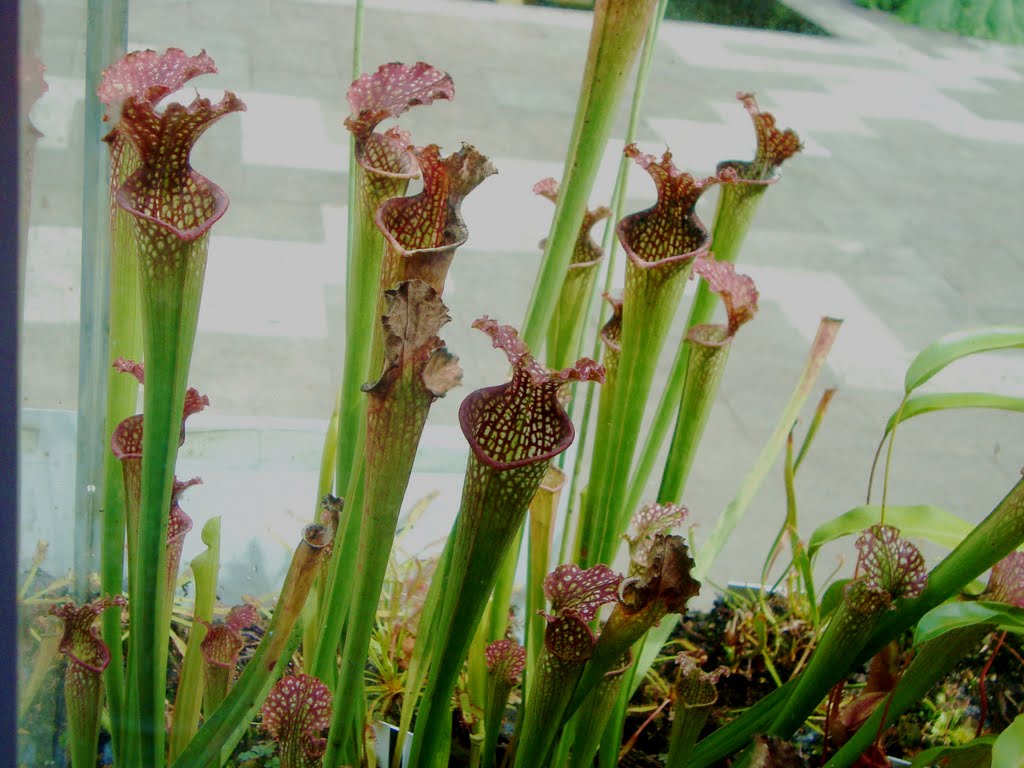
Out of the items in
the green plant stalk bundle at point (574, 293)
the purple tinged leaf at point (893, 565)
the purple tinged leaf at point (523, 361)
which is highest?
the purple tinged leaf at point (523, 361)

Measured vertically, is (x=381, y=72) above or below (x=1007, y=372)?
above

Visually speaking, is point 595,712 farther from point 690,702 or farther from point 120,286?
point 120,286

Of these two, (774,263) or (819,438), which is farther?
(774,263)

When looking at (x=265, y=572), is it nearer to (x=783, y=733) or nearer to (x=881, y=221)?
(x=783, y=733)

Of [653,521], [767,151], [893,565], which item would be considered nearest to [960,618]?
[893,565]

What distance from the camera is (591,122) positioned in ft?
1.34

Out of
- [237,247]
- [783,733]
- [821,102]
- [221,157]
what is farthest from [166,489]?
[821,102]

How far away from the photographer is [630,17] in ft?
1.27

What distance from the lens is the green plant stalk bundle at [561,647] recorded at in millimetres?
434

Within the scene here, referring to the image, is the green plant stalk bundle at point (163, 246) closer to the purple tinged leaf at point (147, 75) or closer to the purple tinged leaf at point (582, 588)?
the purple tinged leaf at point (147, 75)

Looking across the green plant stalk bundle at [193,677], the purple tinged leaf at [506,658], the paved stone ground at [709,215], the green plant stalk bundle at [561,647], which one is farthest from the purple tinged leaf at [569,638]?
the paved stone ground at [709,215]

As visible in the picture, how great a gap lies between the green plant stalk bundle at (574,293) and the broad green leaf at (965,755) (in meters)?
0.30

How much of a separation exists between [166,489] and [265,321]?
3.75ft

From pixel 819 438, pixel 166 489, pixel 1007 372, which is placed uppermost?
pixel 166 489
